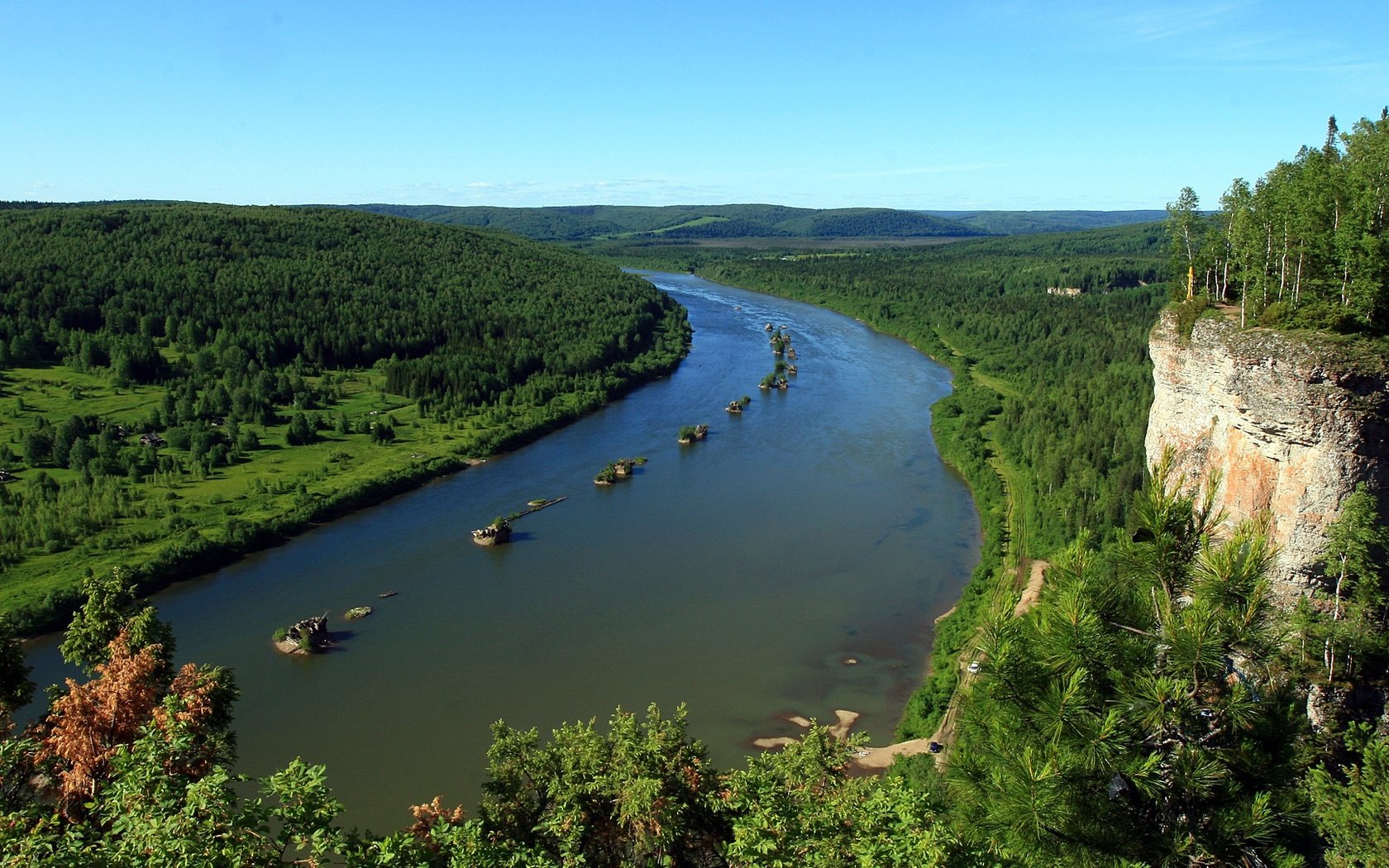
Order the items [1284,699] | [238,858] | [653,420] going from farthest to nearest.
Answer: [653,420]
[1284,699]
[238,858]

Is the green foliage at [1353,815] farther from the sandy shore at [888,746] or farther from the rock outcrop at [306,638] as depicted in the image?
the rock outcrop at [306,638]

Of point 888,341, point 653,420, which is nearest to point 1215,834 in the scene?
point 653,420

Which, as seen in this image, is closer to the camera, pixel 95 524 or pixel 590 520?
pixel 95 524

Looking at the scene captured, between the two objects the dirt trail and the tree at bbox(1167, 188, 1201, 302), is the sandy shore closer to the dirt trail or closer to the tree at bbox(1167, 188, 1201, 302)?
the dirt trail

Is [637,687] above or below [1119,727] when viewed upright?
below

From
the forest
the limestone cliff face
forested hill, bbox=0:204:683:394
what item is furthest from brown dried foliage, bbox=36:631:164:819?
forested hill, bbox=0:204:683:394

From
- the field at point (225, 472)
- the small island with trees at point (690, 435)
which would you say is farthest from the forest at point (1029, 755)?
the small island with trees at point (690, 435)

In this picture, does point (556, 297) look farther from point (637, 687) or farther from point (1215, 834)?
point (1215, 834)

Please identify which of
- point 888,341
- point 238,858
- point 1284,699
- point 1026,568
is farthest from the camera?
point 888,341
